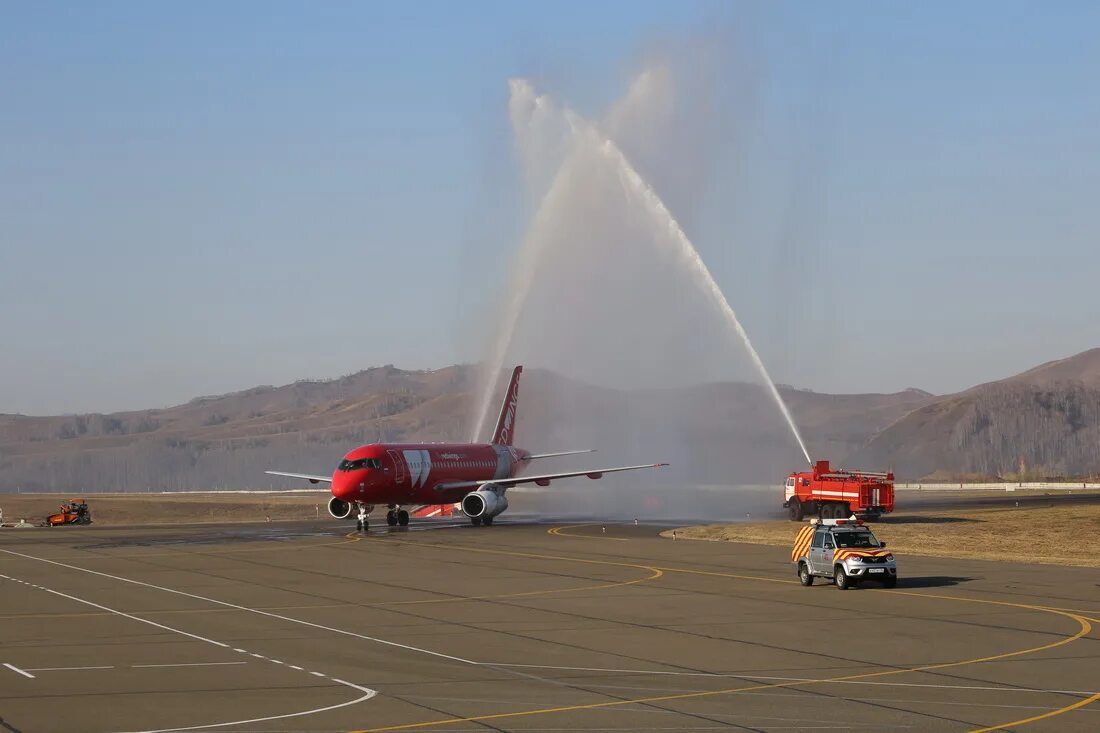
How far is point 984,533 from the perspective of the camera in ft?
185

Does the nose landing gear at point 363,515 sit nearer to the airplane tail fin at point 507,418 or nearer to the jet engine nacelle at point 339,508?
the jet engine nacelle at point 339,508

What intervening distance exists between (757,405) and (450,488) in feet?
235

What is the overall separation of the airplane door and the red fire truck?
69.0 feet

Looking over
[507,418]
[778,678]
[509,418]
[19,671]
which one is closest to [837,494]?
[507,418]

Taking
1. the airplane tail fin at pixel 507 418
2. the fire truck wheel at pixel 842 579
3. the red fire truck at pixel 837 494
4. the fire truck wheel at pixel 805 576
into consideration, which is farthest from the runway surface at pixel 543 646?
the airplane tail fin at pixel 507 418

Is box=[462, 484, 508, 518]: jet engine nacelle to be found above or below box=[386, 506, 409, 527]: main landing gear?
above

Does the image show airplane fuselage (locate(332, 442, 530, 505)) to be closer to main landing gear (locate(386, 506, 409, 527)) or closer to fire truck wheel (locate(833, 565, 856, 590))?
main landing gear (locate(386, 506, 409, 527))

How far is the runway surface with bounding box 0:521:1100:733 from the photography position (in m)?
19.1

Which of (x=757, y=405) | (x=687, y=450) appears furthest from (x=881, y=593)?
(x=757, y=405)

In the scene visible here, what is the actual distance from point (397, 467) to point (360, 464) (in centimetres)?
219

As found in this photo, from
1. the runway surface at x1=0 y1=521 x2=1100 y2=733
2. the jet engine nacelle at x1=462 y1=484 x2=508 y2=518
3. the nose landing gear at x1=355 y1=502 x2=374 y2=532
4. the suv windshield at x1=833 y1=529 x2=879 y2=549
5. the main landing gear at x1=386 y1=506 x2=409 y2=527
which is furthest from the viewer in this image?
the main landing gear at x1=386 y1=506 x2=409 y2=527

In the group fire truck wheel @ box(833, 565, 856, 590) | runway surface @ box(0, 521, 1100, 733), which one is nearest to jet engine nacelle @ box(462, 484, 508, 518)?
runway surface @ box(0, 521, 1100, 733)

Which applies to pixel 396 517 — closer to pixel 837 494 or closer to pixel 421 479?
pixel 421 479

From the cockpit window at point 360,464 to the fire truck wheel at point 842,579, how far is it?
35.5 metres
